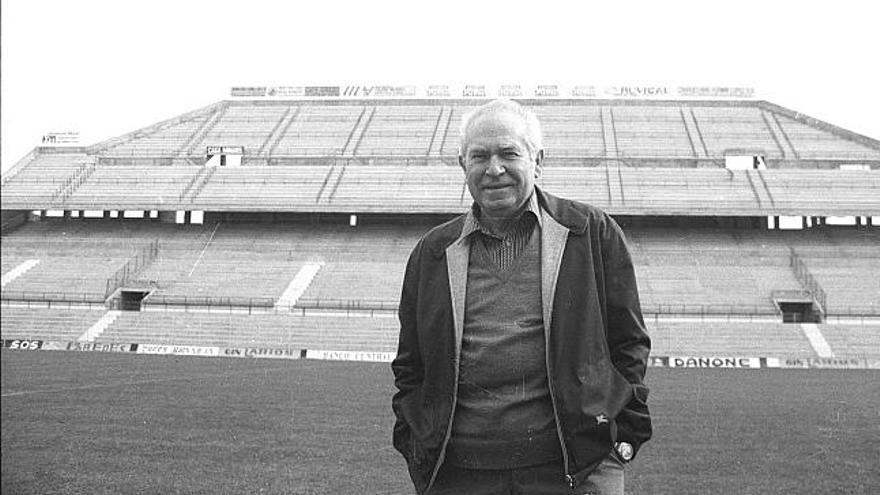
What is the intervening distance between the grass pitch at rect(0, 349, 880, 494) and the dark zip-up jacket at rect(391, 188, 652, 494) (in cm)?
114

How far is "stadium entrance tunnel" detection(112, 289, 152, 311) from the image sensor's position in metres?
22.8

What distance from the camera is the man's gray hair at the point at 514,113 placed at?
1.94m

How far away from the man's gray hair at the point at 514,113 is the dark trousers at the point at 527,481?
2.50 ft

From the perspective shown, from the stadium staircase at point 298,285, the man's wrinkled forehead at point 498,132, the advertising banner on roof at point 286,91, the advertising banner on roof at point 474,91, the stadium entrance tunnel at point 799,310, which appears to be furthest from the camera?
the advertising banner on roof at point 286,91

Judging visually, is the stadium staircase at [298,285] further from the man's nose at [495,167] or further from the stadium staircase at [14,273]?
the man's nose at [495,167]

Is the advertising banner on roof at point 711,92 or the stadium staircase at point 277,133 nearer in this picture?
the stadium staircase at point 277,133

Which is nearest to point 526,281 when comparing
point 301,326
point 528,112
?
point 528,112

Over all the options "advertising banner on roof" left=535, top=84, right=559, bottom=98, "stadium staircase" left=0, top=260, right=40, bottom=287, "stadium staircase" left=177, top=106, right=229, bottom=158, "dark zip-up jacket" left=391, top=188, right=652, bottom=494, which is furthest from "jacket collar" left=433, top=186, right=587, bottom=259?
"advertising banner on roof" left=535, top=84, right=559, bottom=98

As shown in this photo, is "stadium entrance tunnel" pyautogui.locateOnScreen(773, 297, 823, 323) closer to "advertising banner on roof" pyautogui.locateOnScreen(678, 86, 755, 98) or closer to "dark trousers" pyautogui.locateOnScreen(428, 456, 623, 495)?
"advertising banner on roof" pyautogui.locateOnScreen(678, 86, 755, 98)

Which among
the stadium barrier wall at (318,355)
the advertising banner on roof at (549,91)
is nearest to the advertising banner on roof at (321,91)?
the advertising banner on roof at (549,91)

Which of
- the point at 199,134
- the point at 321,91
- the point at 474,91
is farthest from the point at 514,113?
the point at 321,91

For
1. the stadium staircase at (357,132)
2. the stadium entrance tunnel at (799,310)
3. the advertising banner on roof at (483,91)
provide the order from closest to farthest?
the stadium entrance tunnel at (799,310) < the stadium staircase at (357,132) < the advertising banner on roof at (483,91)

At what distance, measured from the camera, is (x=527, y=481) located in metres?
1.85

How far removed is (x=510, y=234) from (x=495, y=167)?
19 centimetres
